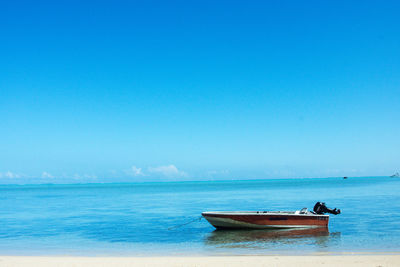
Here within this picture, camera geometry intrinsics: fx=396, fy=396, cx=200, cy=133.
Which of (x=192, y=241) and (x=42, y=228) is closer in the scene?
(x=192, y=241)

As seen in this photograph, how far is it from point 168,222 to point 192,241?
10663mm

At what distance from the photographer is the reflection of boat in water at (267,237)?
20750mm

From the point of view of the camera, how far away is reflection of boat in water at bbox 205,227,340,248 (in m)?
20.8

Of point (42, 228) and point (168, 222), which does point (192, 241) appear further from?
point (42, 228)

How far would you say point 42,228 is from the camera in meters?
31.2

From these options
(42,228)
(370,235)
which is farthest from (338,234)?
(42,228)

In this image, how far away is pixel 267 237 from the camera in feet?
74.3
